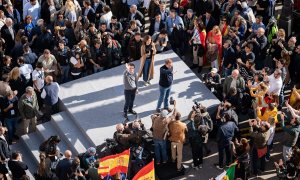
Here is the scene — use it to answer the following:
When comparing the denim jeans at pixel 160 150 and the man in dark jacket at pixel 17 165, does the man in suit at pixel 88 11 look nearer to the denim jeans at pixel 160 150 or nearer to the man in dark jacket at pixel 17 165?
the denim jeans at pixel 160 150

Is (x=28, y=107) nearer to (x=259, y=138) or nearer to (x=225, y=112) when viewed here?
(x=225, y=112)

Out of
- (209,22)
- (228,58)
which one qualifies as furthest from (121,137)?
(209,22)

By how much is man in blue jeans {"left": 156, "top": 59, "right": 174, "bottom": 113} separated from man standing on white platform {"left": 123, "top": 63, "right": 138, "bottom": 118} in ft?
2.41

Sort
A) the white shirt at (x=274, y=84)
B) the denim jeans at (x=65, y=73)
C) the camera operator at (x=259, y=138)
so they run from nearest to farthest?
the camera operator at (x=259, y=138)
the white shirt at (x=274, y=84)
the denim jeans at (x=65, y=73)

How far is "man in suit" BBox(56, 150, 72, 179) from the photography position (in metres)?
18.5

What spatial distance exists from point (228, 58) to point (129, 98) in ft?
11.1

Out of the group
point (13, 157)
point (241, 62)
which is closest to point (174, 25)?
point (241, 62)

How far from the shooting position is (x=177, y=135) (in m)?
19.5

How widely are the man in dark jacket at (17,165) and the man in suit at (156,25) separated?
23.2 ft

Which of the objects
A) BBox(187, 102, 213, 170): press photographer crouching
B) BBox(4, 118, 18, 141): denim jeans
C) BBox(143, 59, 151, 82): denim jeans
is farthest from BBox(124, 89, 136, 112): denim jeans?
BBox(4, 118, 18, 141): denim jeans

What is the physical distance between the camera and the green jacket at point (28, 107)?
2020 centimetres

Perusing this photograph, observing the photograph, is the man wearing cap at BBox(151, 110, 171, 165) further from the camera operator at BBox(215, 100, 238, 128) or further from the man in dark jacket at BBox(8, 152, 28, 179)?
the man in dark jacket at BBox(8, 152, 28, 179)

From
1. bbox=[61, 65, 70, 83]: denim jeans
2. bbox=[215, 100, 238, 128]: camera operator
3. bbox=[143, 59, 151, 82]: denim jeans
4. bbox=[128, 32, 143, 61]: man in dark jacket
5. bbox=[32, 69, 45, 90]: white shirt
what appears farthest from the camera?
bbox=[128, 32, 143, 61]: man in dark jacket

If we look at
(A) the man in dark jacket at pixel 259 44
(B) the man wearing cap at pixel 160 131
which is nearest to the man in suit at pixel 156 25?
(A) the man in dark jacket at pixel 259 44
